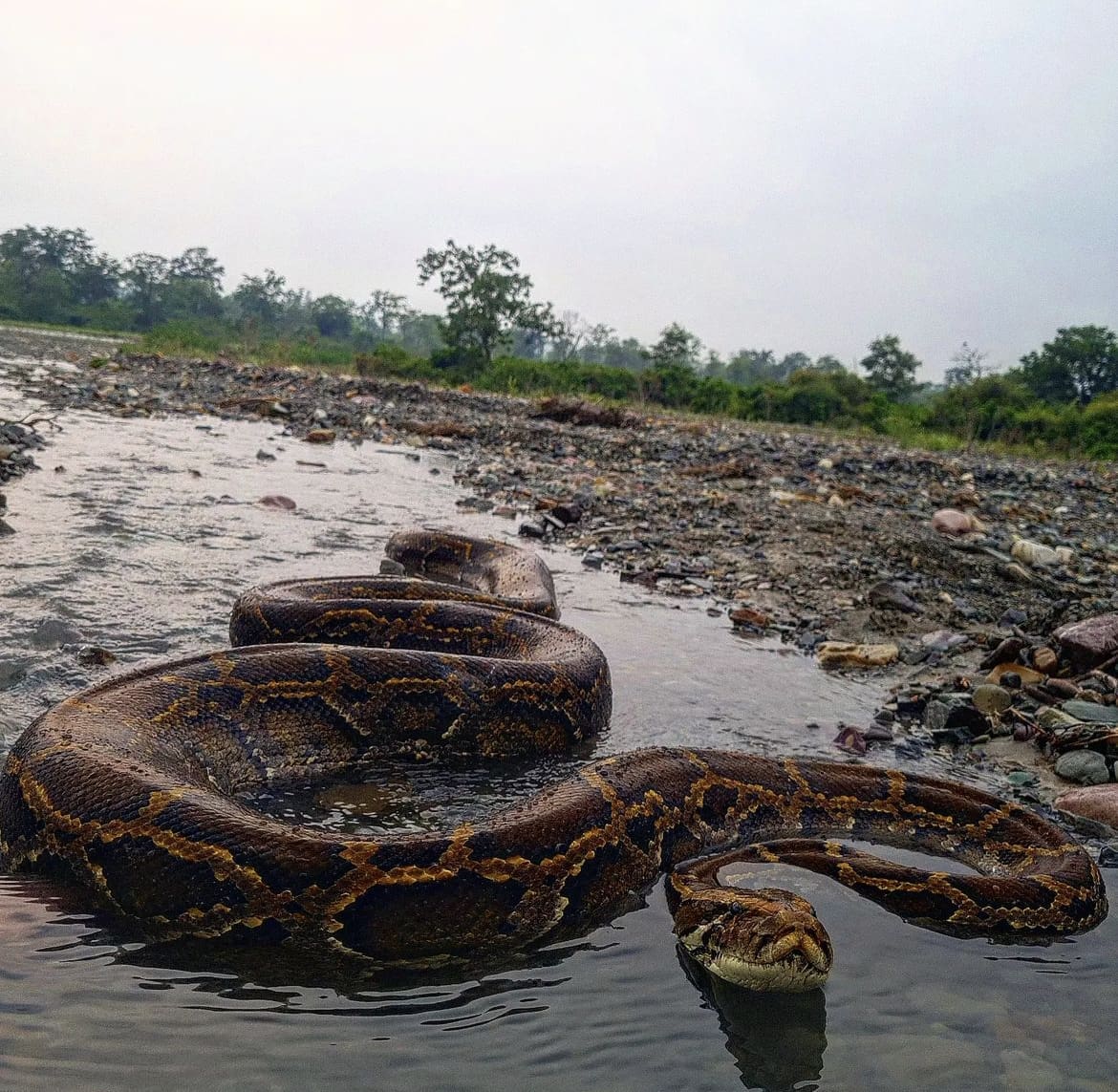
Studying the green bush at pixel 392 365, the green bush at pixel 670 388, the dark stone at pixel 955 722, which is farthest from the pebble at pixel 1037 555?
the green bush at pixel 392 365

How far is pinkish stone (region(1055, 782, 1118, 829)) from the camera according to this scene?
510 centimetres

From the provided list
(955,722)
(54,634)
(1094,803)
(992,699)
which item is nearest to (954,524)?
(992,699)

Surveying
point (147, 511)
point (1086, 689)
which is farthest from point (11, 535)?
point (1086, 689)

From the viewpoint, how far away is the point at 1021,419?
37469mm

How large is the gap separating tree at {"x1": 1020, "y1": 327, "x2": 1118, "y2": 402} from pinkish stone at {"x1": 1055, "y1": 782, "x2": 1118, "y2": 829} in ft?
176

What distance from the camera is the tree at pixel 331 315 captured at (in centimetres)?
13212

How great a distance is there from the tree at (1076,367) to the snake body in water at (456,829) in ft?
179

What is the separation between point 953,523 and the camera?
44.9ft

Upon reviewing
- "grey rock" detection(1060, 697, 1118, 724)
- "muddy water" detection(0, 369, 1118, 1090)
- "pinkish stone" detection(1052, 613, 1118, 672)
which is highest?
"pinkish stone" detection(1052, 613, 1118, 672)

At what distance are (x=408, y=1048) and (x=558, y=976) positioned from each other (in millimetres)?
740

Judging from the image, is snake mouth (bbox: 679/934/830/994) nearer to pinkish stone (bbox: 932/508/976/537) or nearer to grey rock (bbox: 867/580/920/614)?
grey rock (bbox: 867/580/920/614)

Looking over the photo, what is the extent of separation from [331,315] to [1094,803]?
450 ft

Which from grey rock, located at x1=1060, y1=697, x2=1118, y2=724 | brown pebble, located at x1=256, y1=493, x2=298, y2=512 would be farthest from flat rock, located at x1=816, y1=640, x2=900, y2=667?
brown pebble, located at x1=256, y1=493, x2=298, y2=512

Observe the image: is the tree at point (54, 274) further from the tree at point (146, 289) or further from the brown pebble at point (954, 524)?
the brown pebble at point (954, 524)
